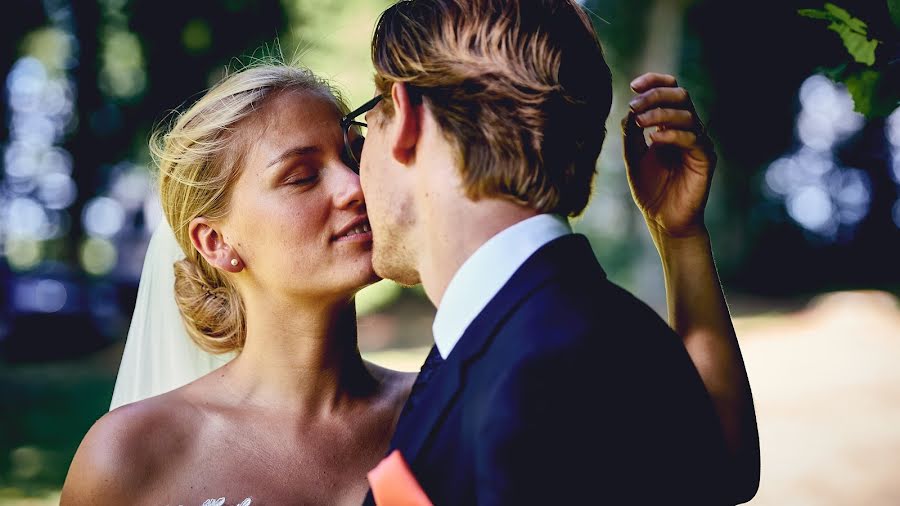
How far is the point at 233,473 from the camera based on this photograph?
274 cm

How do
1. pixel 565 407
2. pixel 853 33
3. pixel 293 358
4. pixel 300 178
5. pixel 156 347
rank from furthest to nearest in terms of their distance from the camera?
1. pixel 156 347
2. pixel 293 358
3. pixel 300 178
4. pixel 853 33
5. pixel 565 407

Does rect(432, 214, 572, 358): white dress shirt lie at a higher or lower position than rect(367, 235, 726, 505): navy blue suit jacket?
higher

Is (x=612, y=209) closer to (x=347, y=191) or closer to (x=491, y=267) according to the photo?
(x=347, y=191)

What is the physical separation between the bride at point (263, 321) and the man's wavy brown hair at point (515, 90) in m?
0.83

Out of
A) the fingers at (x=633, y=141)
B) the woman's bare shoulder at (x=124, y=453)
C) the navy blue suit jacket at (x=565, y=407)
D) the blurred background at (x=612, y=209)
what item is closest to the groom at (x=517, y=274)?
the navy blue suit jacket at (x=565, y=407)

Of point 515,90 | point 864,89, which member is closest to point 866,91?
point 864,89

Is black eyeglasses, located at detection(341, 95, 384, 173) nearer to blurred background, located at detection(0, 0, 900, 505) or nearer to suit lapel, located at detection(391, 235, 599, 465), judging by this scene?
suit lapel, located at detection(391, 235, 599, 465)

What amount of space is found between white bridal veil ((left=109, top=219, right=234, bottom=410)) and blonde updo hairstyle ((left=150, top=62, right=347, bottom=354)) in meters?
0.23

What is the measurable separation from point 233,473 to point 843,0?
2246 mm

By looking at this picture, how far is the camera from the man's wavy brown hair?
182cm

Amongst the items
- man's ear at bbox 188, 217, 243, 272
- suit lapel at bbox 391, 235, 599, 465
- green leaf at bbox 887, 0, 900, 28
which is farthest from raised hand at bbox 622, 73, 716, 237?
man's ear at bbox 188, 217, 243, 272

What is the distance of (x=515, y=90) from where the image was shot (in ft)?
6.00

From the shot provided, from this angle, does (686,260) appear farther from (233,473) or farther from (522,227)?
(233,473)

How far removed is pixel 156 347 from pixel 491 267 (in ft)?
7.21
